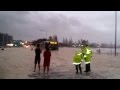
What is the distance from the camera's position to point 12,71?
13680 millimetres
